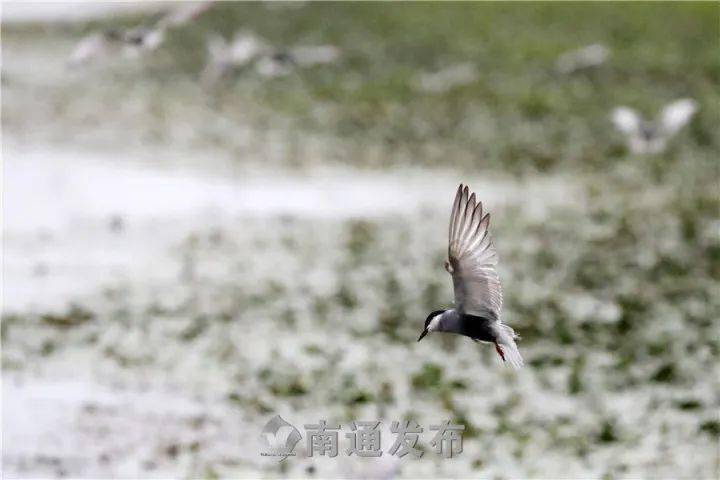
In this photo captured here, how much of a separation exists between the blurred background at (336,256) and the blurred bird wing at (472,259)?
1.65 metres

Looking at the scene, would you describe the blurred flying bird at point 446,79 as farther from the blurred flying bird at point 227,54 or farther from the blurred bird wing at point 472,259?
the blurred bird wing at point 472,259

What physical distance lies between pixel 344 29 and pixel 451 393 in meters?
17.4

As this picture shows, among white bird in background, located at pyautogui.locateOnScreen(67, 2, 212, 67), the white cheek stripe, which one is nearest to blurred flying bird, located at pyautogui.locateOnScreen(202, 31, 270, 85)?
white bird in background, located at pyautogui.locateOnScreen(67, 2, 212, 67)

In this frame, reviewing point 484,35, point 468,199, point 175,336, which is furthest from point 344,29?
point 468,199

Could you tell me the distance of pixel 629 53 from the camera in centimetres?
2297

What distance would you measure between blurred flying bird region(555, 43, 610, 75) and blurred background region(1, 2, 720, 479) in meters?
0.17

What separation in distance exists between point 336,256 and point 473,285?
6.80 meters

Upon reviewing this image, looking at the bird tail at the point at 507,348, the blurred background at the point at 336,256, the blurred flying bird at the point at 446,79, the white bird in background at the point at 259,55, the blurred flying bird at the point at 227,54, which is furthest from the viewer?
the blurred flying bird at the point at 446,79

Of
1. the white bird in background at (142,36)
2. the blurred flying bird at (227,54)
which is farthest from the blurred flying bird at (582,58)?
the white bird in background at (142,36)

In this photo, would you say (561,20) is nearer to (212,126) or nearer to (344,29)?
(344,29)

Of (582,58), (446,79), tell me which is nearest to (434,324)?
(446,79)

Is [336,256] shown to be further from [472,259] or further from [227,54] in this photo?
[472,259]

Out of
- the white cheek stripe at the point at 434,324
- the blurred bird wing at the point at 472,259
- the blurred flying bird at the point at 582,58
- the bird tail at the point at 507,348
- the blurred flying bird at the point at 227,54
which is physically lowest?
the bird tail at the point at 507,348

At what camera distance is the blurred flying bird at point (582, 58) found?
2109cm
